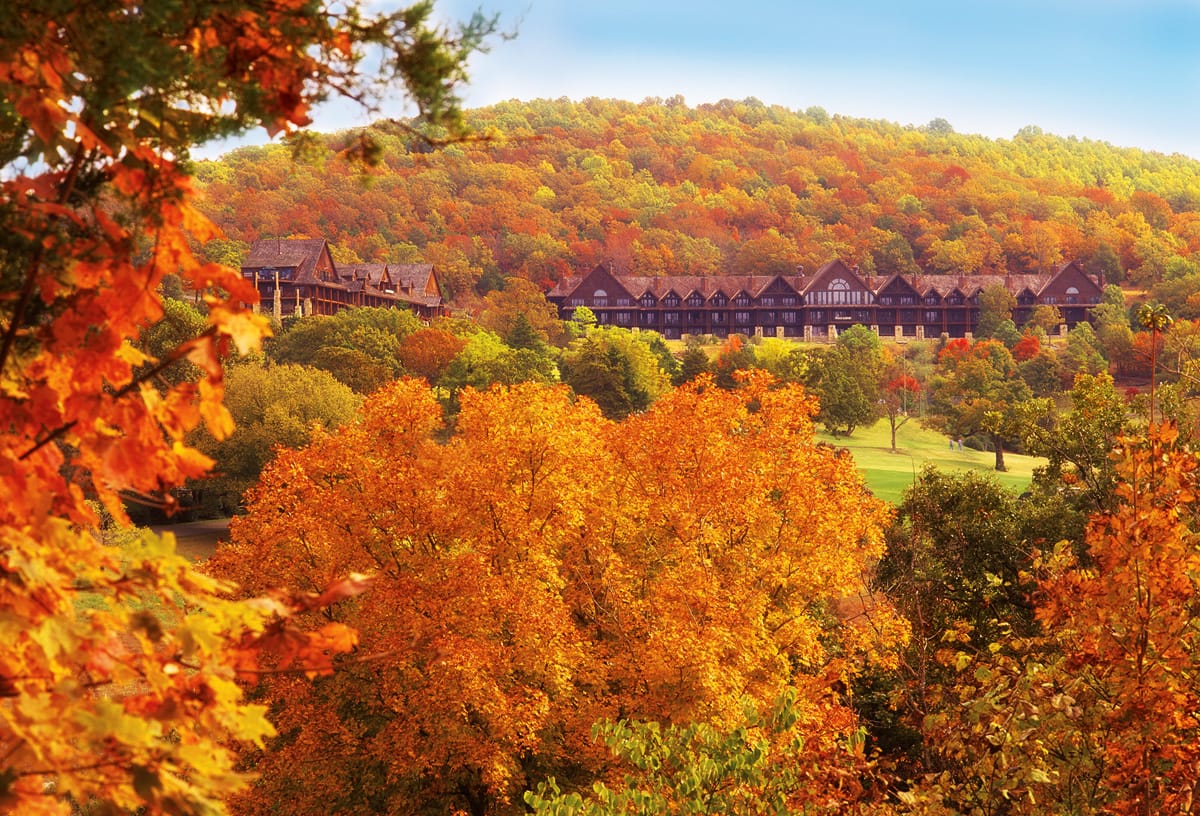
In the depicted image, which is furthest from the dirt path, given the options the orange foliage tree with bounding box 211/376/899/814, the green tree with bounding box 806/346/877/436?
the green tree with bounding box 806/346/877/436

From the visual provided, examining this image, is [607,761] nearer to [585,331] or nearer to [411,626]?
[411,626]

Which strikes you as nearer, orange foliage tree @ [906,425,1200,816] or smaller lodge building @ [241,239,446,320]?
orange foliage tree @ [906,425,1200,816]

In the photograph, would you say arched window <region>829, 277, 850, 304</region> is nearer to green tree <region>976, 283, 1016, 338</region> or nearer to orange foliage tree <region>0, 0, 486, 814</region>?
green tree <region>976, 283, 1016, 338</region>

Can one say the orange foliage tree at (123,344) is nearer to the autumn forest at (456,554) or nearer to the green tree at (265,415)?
the autumn forest at (456,554)

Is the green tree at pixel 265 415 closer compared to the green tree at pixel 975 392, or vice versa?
the green tree at pixel 265 415

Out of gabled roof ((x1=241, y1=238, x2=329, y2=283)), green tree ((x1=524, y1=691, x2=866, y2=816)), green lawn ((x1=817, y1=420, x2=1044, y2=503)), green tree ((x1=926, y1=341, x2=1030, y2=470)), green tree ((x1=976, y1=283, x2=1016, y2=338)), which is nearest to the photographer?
green tree ((x1=524, y1=691, x2=866, y2=816))

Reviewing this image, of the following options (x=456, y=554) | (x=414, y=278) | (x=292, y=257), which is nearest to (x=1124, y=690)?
(x=456, y=554)

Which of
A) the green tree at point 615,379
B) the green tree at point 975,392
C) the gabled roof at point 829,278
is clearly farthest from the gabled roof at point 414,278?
Answer: the green tree at point 975,392
